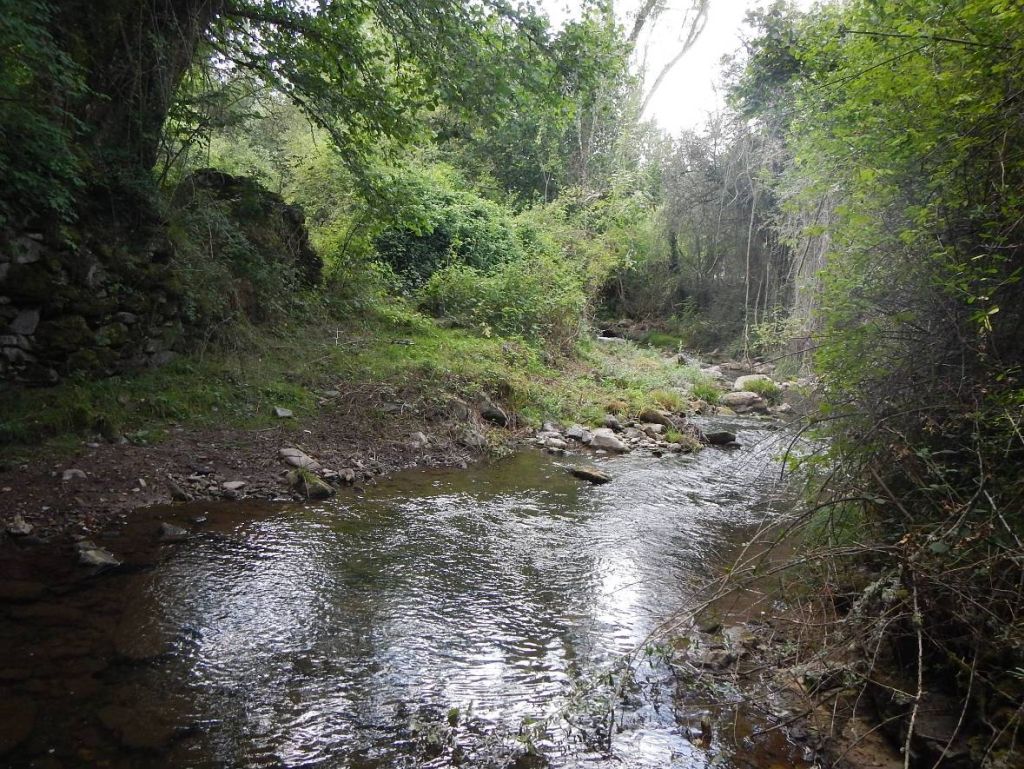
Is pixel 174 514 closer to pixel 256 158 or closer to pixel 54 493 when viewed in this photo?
pixel 54 493

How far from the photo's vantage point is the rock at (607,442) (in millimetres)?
10406

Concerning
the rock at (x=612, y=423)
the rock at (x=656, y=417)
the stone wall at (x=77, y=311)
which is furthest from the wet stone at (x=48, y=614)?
the rock at (x=656, y=417)

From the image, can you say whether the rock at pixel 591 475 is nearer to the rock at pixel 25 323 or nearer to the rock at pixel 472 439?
the rock at pixel 472 439

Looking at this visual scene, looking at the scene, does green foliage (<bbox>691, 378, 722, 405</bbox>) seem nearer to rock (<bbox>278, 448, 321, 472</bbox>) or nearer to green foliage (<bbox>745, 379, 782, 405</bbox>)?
green foliage (<bbox>745, 379, 782, 405</bbox>)

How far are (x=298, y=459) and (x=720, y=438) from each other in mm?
7759

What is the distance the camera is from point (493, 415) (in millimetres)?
10352

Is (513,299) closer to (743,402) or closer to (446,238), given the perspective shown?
(446,238)

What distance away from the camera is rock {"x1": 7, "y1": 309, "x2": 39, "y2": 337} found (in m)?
6.32

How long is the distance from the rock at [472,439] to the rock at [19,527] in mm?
5216

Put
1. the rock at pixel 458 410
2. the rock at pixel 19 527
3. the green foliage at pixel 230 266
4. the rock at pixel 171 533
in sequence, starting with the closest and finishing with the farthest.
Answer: the rock at pixel 19 527
the rock at pixel 171 533
the green foliage at pixel 230 266
the rock at pixel 458 410

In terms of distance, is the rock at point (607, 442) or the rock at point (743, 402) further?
the rock at point (743, 402)

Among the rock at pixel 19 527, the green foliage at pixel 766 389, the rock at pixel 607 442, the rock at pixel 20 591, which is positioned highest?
the green foliage at pixel 766 389

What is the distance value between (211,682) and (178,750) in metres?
0.56

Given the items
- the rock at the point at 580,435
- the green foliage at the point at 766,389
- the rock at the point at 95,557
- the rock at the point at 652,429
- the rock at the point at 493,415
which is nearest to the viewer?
the rock at the point at 95,557
